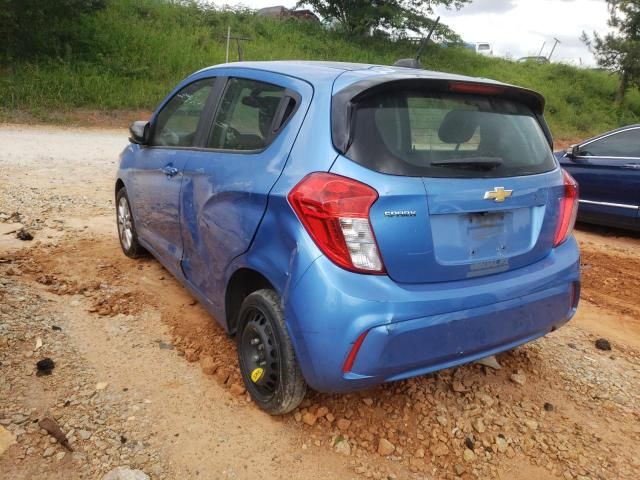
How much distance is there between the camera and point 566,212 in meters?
2.69

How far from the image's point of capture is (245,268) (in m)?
2.53

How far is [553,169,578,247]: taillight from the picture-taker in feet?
8.71

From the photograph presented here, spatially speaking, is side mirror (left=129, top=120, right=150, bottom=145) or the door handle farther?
side mirror (left=129, top=120, right=150, bottom=145)

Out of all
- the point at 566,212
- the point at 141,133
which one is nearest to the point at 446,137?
the point at 566,212

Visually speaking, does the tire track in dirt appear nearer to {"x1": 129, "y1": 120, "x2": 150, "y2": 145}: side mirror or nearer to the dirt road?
the dirt road

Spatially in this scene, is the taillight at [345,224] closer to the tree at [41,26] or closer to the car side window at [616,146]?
the car side window at [616,146]

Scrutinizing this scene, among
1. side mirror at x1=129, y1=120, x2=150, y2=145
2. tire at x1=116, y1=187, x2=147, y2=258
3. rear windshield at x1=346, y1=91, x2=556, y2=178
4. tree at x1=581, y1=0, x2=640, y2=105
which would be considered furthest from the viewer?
tree at x1=581, y1=0, x2=640, y2=105

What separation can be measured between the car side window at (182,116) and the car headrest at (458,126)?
157 cm

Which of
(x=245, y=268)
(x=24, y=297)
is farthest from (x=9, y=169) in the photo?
(x=245, y=268)

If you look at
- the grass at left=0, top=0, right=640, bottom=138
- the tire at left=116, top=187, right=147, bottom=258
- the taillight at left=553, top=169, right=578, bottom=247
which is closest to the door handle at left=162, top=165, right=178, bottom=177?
the tire at left=116, top=187, right=147, bottom=258

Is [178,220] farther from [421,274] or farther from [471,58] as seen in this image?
[471,58]

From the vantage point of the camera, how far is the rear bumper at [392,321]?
205cm

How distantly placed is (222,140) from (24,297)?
6.20 feet

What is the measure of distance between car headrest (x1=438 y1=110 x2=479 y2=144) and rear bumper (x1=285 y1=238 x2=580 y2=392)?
65 cm
